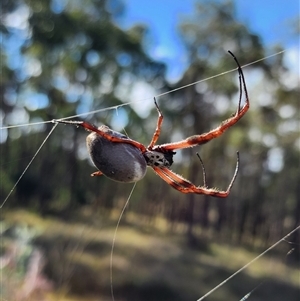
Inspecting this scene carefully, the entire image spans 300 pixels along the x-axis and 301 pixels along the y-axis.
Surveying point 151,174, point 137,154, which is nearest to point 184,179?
point 137,154

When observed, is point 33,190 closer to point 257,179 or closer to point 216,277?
point 216,277

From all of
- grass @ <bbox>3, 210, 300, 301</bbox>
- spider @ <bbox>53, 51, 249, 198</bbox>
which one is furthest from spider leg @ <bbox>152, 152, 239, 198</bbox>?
grass @ <bbox>3, 210, 300, 301</bbox>

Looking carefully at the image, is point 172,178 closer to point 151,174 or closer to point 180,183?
point 180,183

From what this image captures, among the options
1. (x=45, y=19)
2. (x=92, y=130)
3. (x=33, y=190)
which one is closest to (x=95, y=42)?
(x=45, y=19)

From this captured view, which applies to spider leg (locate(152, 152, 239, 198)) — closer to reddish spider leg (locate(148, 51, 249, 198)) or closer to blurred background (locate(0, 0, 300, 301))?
reddish spider leg (locate(148, 51, 249, 198))

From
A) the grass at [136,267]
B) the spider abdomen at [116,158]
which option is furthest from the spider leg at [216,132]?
the grass at [136,267]

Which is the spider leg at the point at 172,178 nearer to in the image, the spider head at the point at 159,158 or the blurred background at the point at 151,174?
the spider head at the point at 159,158
